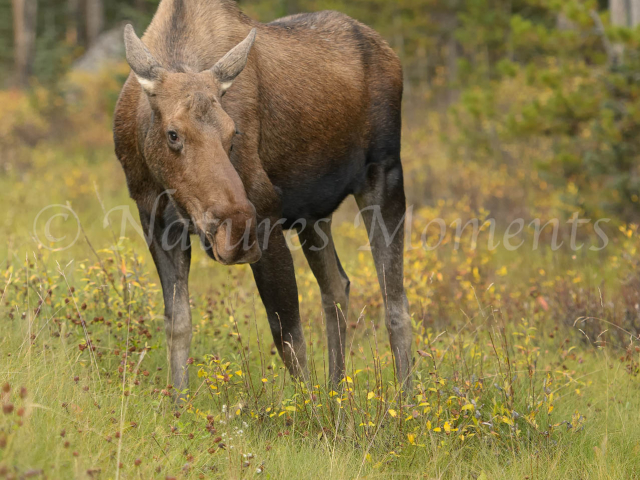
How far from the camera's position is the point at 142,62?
157 inches

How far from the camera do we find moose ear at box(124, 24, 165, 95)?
13.1 ft

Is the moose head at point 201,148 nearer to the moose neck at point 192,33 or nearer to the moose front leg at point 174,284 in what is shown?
the moose neck at point 192,33

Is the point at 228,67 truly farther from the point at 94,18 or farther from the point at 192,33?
the point at 94,18

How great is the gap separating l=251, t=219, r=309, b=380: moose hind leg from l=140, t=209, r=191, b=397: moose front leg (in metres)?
0.50

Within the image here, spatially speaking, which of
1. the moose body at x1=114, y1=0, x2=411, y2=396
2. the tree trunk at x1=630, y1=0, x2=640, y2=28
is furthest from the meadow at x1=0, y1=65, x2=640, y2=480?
the tree trunk at x1=630, y1=0, x2=640, y2=28

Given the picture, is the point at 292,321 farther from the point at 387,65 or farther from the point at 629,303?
the point at 629,303

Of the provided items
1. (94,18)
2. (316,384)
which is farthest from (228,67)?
(94,18)

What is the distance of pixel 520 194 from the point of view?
11430 mm

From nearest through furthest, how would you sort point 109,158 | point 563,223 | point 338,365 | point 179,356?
point 179,356 < point 338,365 < point 563,223 < point 109,158

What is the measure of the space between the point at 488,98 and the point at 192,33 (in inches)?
314

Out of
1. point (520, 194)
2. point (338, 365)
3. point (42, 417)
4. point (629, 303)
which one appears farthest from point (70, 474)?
point (520, 194)

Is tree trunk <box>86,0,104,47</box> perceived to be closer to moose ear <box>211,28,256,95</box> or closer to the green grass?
the green grass

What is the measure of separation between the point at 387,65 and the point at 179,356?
2856 mm

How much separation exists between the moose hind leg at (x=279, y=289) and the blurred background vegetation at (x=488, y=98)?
5.74 m
